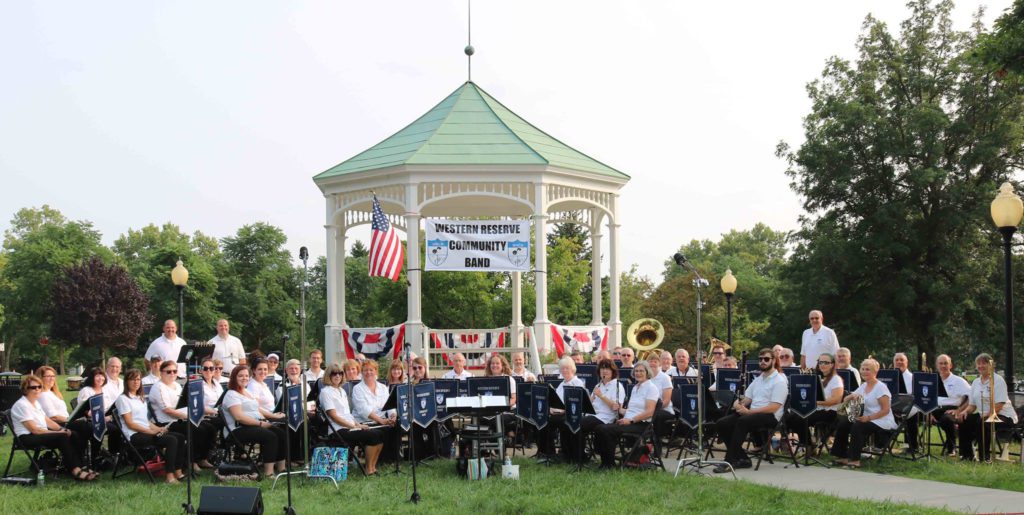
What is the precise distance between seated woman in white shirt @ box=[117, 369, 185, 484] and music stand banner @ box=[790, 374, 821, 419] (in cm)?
754

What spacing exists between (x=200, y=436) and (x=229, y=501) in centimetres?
420

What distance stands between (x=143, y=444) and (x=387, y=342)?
1026cm

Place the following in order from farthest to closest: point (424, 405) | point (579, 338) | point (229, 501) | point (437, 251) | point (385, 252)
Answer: point (579, 338)
point (437, 251)
point (385, 252)
point (424, 405)
point (229, 501)

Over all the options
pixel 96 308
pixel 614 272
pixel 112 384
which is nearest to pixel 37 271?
pixel 96 308

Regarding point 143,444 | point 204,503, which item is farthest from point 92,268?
point 204,503

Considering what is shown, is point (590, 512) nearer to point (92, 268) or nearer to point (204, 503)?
point (204, 503)

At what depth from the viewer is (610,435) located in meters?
12.1

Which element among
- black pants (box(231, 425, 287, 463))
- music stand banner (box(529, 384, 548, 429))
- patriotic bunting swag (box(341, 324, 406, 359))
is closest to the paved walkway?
music stand banner (box(529, 384, 548, 429))

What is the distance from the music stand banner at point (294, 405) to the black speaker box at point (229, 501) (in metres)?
3.29

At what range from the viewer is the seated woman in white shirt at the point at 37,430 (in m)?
11.8

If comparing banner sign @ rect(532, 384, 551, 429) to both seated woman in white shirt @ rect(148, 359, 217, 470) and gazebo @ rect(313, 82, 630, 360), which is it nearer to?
seated woman in white shirt @ rect(148, 359, 217, 470)

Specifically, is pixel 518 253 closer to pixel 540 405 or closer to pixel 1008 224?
pixel 540 405

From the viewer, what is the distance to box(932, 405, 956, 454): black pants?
42.8ft

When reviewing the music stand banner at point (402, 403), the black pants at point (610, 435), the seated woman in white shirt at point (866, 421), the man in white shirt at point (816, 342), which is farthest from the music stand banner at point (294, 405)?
the man in white shirt at point (816, 342)
